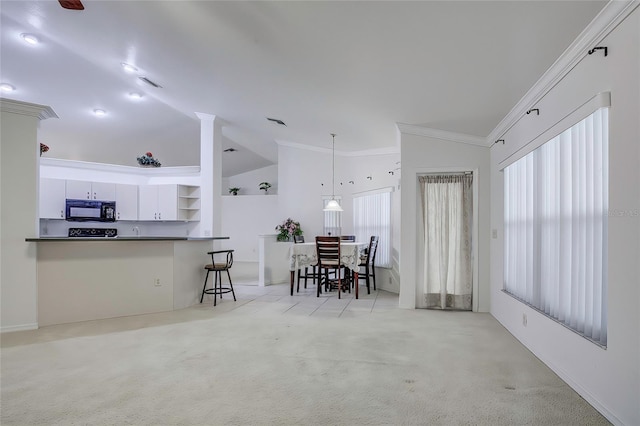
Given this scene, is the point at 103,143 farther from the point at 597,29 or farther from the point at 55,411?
the point at 597,29

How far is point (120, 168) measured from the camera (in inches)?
316

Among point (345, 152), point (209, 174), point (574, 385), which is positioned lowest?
point (574, 385)

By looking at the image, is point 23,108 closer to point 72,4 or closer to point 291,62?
point 72,4

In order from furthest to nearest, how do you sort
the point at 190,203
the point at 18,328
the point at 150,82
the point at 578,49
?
1. the point at 190,203
2. the point at 150,82
3. the point at 18,328
4. the point at 578,49

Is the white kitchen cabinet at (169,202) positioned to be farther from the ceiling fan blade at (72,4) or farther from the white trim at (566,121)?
the white trim at (566,121)

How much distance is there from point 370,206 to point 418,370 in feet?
15.5

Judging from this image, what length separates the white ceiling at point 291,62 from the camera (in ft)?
8.71

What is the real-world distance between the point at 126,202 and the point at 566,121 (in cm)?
802

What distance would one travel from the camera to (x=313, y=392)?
252 cm

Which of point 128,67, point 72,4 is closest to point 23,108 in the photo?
point 72,4

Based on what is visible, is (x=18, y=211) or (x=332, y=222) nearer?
(x=18, y=211)

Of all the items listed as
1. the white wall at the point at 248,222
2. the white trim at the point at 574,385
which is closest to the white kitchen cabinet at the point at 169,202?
the white wall at the point at 248,222

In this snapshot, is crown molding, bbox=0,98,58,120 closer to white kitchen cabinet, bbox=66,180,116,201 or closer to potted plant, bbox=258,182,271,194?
white kitchen cabinet, bbox=66,180,116,201

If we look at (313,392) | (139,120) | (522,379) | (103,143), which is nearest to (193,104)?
(139,120)
